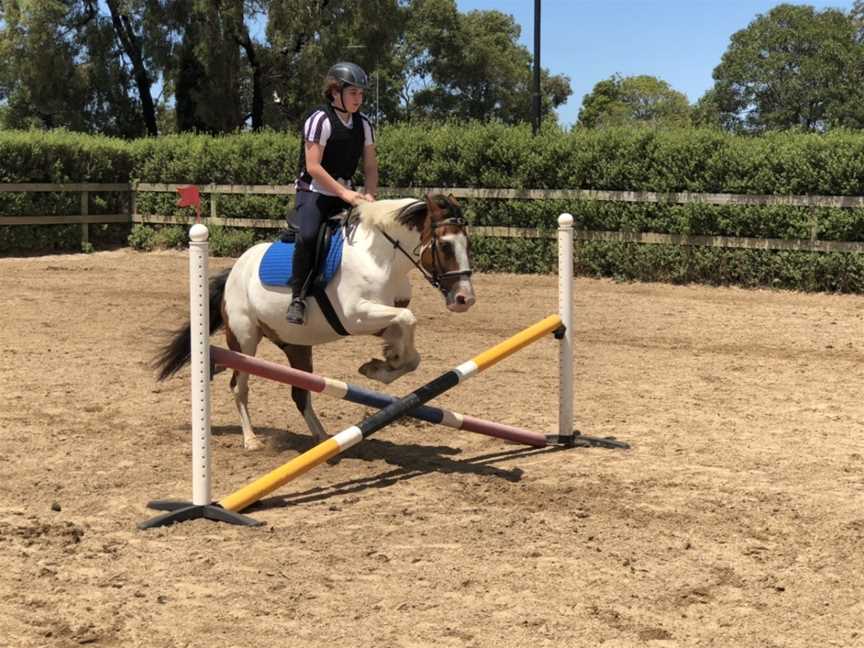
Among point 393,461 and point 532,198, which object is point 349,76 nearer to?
point 393,461

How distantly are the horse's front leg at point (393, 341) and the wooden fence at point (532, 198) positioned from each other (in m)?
11.2

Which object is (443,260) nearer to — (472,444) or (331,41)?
(472,444)

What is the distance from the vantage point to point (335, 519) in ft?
16.1

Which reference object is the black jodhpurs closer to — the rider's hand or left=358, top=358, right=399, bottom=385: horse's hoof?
the rider's hand

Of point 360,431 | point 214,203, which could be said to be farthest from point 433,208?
point 214,203

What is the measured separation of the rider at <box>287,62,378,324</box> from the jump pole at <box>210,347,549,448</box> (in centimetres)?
71

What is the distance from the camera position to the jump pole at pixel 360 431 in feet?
16.1

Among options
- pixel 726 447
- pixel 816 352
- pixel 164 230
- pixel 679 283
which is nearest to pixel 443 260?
pixel 726 447

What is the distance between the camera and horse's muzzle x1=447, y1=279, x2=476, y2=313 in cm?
544

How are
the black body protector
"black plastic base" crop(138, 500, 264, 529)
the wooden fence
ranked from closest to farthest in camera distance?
"black plastic base" crop(138, 500, 264, 529) → the black body protector → the wooden fence

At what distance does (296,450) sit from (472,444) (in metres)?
1.26

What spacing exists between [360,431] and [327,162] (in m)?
1.92

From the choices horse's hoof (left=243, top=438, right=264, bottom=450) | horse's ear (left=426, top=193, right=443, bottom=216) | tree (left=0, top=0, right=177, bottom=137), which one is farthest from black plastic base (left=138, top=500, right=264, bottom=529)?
tree (left=0, top=0, right=177, bottom=137)

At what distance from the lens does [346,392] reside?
5.54 m
